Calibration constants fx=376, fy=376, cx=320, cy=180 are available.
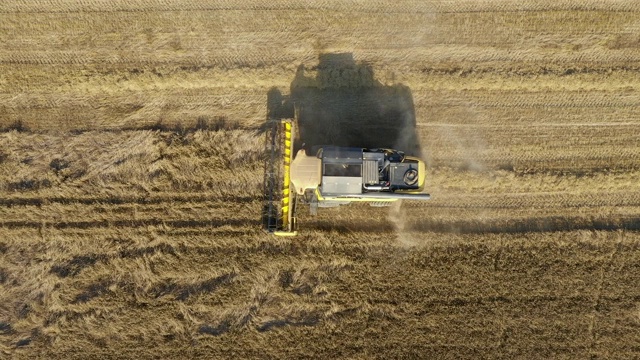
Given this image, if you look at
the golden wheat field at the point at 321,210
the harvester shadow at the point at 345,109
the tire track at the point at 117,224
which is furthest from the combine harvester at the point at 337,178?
the tire track at the point at 117,224

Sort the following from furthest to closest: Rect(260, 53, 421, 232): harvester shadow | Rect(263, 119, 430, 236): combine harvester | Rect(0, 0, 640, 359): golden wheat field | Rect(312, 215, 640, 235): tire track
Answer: Rect(260, 53, 421, 232): harvester shadow
Rect(312, 215, 640, 235): tire track
Rect(0, 0, 640, 359): golden wheat field
Rect(263, 119, 430, 236): combine harvester

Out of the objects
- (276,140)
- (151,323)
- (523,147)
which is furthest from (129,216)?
(523,147)

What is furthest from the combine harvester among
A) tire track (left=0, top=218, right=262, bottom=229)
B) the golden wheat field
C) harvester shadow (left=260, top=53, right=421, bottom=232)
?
tire track (left=0, top=218, right=262, bottom=229)

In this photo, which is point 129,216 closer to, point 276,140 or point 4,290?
point 4,290

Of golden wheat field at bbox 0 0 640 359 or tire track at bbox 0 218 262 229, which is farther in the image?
tire track at bbox 0 218 262 229

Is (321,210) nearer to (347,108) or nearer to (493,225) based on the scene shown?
(347,108)

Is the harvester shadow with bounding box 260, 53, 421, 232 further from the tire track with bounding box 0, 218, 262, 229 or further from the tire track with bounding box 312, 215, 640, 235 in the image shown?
the tire track with bounding box 0, 218, 262, 229

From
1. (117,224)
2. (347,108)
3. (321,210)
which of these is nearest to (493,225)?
(321,210)
